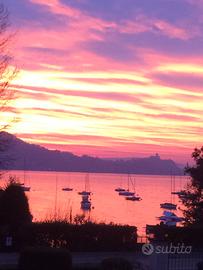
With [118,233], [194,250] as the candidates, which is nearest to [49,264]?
[194,250]

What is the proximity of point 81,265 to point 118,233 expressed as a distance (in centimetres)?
725

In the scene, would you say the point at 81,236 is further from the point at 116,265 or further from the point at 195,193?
the point at 195,193

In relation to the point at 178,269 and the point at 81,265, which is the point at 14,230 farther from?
the point at 178,269

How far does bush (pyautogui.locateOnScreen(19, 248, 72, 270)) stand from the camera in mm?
17406

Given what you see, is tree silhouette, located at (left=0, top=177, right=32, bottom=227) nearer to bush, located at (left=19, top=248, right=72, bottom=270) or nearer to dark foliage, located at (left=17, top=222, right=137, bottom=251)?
dark foliage, located at (left=17, top=222, right=137, bottom=251)

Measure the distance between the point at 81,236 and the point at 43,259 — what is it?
33.3ft

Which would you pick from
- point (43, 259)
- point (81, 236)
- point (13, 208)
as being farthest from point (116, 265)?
point (13, 208)

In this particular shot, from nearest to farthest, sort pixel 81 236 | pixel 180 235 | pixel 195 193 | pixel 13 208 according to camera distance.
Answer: pixel 180 235 → pixel 81 236 → pixel 13 208 → pixel 195 193

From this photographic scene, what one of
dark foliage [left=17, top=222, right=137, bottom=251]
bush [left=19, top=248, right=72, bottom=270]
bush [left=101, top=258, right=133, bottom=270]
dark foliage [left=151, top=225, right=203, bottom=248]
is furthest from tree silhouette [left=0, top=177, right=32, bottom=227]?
bush [left=101, top=258, right=133, bottom=270]

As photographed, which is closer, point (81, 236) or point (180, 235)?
point (180, 235)

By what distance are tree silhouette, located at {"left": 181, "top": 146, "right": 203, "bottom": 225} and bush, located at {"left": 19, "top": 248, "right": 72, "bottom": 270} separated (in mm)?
19471

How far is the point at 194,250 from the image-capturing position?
2208 cm

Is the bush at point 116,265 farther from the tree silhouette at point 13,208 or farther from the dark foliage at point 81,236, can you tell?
the tree silhouette at point 13,208

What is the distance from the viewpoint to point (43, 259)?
1742 centimetres
